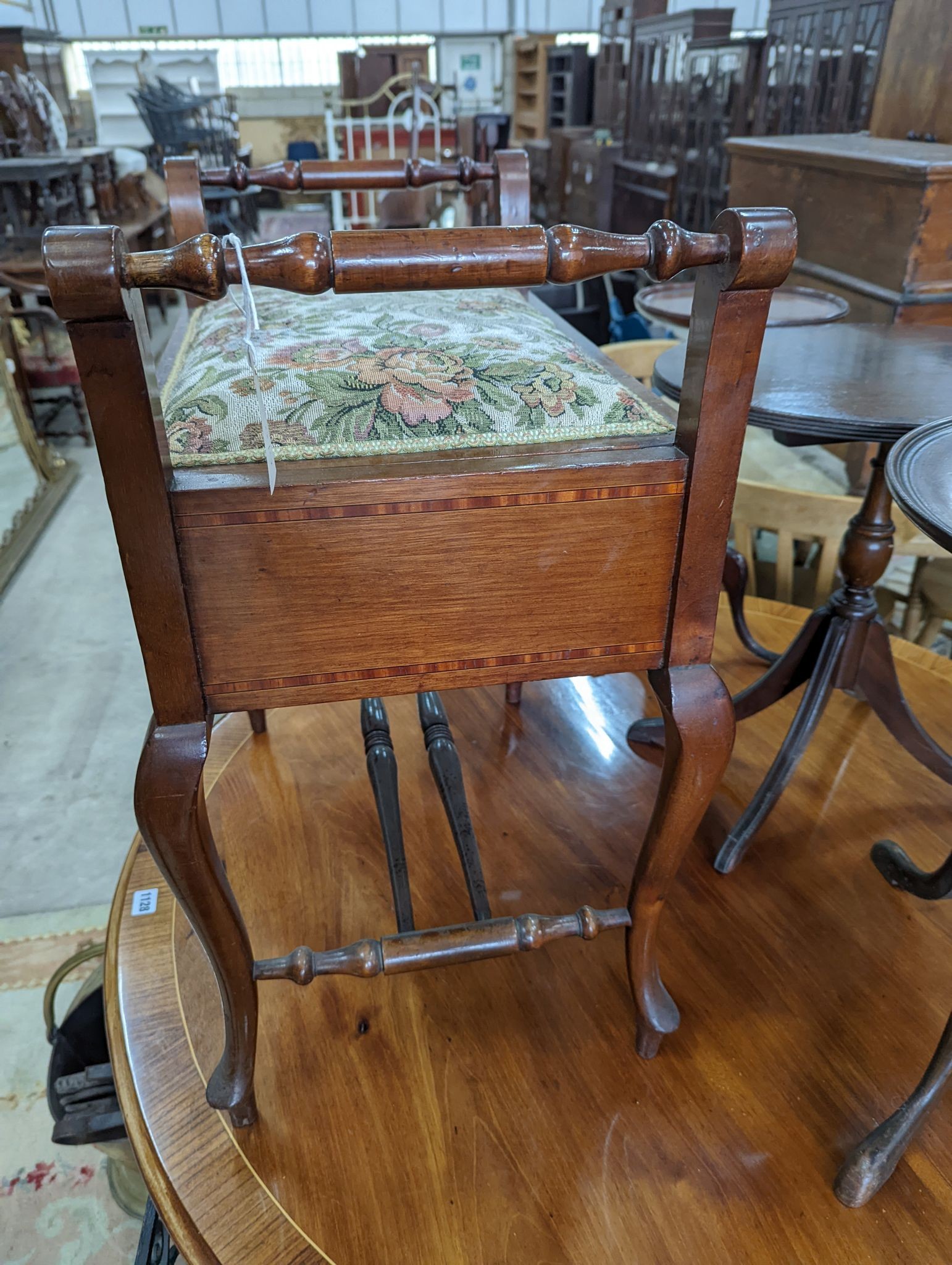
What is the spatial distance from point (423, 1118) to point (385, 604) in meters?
0.51

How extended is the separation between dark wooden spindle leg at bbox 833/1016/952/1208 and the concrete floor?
1.35 m

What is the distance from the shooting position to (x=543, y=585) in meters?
0.64

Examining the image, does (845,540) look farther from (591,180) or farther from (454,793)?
(591,180)

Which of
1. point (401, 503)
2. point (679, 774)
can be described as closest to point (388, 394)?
point (401, 503)

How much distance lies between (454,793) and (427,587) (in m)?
0.44

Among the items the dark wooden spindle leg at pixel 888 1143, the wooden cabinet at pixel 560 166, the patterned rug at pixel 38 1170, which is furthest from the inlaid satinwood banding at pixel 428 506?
the wooden cabinet at pixel 560 166

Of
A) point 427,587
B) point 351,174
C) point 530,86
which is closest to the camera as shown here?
point 427,587

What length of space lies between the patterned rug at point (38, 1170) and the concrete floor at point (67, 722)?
217mm

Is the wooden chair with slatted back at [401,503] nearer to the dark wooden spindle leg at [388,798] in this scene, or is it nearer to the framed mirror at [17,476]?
the dark wooden spindle leg at [388,798]

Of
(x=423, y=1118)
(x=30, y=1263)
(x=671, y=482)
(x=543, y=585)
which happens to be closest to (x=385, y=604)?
(x=543, y=585)

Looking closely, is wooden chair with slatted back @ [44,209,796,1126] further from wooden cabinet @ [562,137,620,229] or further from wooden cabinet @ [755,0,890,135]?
wooden cabinet @ [562,137,620,229]

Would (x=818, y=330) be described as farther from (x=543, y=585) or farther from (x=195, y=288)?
(x=195, y=288)

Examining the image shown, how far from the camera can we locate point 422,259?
50cm

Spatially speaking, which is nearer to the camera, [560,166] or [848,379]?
[848,379]
